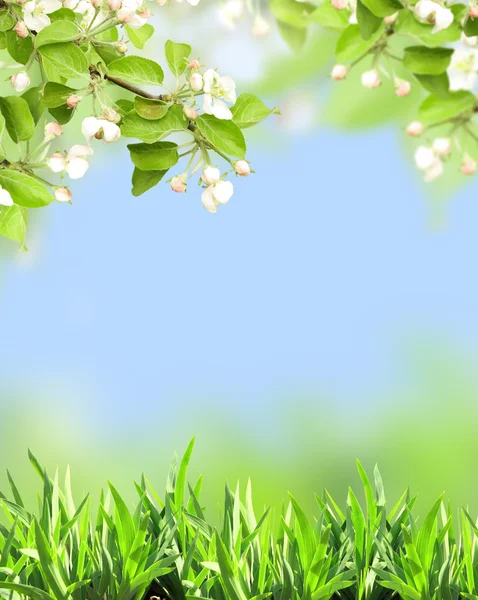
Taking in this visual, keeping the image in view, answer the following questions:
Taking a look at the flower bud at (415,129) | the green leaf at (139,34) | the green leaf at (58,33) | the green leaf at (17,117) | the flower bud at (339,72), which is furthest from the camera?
the flower bud at (415,129)

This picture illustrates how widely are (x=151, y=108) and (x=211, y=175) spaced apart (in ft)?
0.40

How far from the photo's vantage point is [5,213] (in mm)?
1175

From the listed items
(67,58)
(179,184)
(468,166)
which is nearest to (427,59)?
(468,166)

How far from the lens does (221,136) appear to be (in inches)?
41.5

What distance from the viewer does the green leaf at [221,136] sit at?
41.3 inches

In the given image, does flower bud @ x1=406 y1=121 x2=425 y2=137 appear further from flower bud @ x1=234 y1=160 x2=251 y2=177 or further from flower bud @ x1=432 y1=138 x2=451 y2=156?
flower bud @ x1=234 y1=160 x2=251 y2=177

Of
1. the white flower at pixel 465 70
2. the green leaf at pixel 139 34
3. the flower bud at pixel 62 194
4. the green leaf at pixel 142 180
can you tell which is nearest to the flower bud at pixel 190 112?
the green leaf at pixel 142 180

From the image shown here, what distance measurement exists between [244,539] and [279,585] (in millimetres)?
83

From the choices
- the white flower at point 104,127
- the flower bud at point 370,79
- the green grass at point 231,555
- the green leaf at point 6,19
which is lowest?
the green grass at point 231,555

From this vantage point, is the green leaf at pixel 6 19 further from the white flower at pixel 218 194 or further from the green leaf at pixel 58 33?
the white flower at pixel 218 194

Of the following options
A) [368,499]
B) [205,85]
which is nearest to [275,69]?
[205,85]

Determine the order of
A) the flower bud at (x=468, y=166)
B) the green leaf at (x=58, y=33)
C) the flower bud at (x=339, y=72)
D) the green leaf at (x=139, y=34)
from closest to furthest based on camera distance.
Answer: the green leaf at (x=58, y=33) → the green leaf at (x=139, y=34) → the flower bud at (x=339, y=72) → the flower bud at (x=468, y=166)

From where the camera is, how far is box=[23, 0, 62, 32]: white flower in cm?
105

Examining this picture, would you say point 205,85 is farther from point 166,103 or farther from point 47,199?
point 47,199
